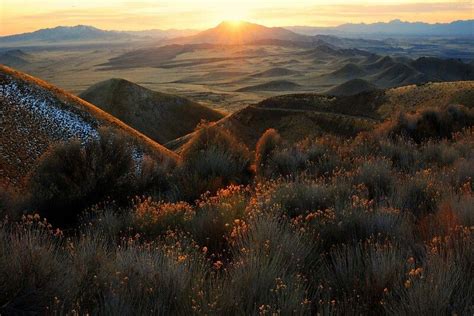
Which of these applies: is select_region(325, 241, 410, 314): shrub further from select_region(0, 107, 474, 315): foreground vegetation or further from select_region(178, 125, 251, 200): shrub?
select_region(178, 125, 251, 200): shrub

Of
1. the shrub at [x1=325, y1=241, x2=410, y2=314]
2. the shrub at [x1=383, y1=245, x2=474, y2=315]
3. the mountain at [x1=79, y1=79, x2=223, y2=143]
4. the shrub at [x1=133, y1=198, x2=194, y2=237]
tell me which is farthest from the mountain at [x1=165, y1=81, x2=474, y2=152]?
the shrub at [x1=383, y1=245, x2=474, y2=315]

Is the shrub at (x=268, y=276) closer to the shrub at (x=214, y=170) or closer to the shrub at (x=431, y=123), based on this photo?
the shrub at (x=214, y=170)

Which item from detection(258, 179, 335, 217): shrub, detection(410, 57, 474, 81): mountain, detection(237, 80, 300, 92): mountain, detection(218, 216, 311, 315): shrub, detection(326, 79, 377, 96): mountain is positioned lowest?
detection(237, 80, 300, 92): mountain

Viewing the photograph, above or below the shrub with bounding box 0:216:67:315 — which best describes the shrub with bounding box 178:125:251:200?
below

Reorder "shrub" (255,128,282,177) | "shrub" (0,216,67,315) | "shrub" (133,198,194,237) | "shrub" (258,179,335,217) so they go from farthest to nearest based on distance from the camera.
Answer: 1. "shrub" (255,128,282,177)
2. "shrub" (258,179,335,217)
3. "shrub" (133,198,194,237)
4. "shrub" (0,216,67,315)

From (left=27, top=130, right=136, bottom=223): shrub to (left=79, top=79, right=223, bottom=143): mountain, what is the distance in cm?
4036

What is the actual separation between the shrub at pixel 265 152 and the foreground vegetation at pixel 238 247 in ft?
7.90

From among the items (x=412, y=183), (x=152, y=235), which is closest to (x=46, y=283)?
(x=152, y=235)

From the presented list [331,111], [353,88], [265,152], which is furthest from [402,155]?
[353,88]

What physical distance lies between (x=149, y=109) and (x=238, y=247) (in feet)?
171

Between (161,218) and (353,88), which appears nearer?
(161,218)

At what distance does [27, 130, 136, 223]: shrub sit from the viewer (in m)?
10.2

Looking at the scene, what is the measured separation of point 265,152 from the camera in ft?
57.9

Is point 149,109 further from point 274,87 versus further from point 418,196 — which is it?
point 274,87
